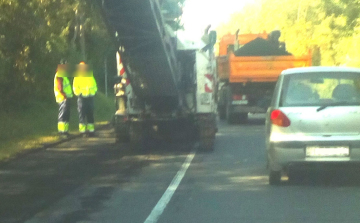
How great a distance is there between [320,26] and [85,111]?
29.4 meters

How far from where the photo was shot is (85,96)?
1816 cm

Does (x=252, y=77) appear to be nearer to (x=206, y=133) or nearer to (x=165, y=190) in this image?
(x=206, y=133)

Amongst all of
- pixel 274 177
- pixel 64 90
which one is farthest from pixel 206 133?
Result: pixel 64 90

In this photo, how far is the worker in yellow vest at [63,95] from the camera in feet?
56.3

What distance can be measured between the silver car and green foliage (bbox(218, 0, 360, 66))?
41.0 ft

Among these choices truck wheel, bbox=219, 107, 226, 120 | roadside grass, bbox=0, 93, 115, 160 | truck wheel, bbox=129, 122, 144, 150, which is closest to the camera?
truck wheel, bbox=129, 122, 144, 150

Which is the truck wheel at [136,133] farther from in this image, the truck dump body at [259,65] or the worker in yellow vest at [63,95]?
the truck dump body at [259,65]

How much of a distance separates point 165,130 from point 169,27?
3228mm

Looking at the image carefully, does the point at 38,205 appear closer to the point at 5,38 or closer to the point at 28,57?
the point at 5,38

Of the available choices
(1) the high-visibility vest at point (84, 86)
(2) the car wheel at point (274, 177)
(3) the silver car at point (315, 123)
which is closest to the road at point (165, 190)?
(2) the car wheel at point (274, 177)

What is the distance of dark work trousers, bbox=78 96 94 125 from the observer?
701 inches

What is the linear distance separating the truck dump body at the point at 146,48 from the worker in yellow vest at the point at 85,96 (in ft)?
12.2

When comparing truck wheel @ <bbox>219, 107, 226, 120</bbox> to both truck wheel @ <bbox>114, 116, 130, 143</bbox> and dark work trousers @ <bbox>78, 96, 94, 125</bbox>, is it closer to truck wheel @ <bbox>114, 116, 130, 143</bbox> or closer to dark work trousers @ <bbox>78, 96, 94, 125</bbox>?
dark work trousers @ <bbox>78, 96, 94, 125</bbox>

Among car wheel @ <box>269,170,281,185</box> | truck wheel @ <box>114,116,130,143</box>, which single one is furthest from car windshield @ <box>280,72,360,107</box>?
truck wheel @ <box>114,116,130,143</box>
